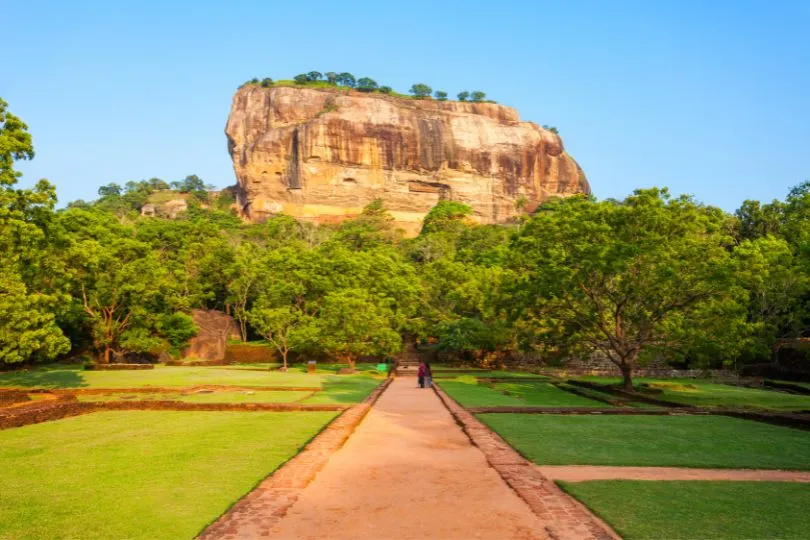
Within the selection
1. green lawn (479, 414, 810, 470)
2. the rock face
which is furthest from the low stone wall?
the rock face

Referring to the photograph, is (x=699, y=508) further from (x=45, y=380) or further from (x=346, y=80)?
(x=346, y=80)

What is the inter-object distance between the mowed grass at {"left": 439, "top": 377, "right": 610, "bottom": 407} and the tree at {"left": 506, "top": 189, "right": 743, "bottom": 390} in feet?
9.36

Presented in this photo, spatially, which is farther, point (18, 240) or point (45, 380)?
point (45, 380)

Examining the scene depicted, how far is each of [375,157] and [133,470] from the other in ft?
347

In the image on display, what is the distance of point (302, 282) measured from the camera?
46969mm

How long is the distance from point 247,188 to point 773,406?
100 meters

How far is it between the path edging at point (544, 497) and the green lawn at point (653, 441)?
Answer: 0.43 meters

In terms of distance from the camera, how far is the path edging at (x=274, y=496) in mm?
5812

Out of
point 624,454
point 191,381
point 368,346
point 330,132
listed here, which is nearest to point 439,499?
point 624,454

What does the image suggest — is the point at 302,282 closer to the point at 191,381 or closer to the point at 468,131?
the point at 191,381

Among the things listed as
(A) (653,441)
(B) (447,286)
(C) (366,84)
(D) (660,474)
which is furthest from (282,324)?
(C) (366,84)

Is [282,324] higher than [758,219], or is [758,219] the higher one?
[758,219]

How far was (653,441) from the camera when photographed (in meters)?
11.8

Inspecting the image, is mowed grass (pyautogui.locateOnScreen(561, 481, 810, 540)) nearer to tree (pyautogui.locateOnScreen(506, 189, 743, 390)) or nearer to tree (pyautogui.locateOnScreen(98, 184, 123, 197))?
tree (pyautogui.locateOnScreen(506, 189, 743, 390))
